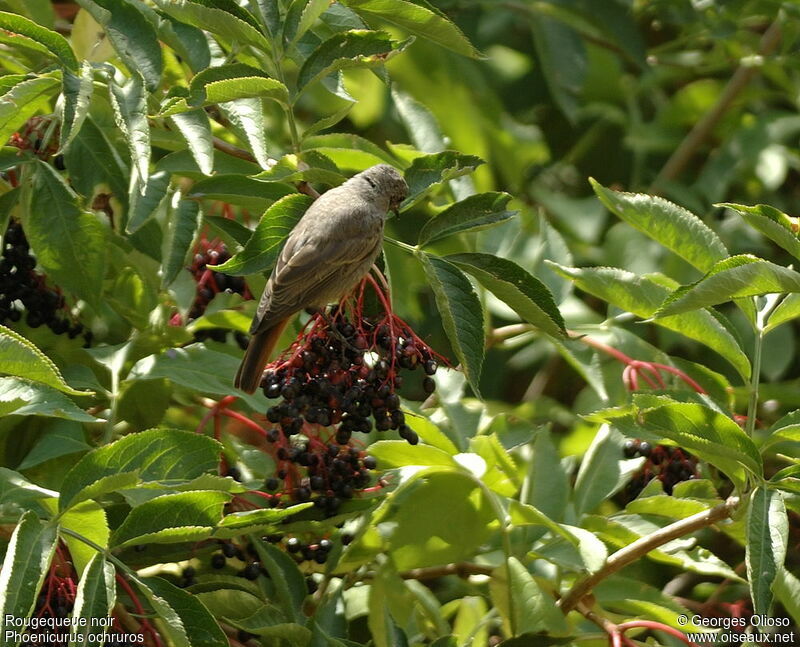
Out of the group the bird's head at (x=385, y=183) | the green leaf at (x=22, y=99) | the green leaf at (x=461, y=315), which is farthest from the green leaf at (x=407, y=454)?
the green leaf at (x=22, y=99)

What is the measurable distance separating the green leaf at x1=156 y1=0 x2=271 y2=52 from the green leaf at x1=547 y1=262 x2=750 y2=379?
776mm

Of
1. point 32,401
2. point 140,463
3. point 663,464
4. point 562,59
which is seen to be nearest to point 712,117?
point 562,59

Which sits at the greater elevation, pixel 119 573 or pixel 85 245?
pixel 85 245

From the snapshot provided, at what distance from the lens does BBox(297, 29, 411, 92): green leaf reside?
2.19 metres

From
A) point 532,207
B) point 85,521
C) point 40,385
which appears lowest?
point 532,207

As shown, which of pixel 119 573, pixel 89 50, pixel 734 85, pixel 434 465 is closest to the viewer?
pixel 119 573

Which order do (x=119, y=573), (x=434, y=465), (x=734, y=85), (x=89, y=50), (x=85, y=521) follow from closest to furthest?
(x=85, y=521) → (x=119, y=573) → (x=434, y=465) → (x=89, y=50) → (x=734, y=85)

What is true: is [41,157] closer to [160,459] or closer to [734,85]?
[160,459]

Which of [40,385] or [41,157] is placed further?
[41,157]

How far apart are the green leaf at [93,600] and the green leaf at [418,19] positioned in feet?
4.02

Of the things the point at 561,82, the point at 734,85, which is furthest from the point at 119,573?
the point at 734,85

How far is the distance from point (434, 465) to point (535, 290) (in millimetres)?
449

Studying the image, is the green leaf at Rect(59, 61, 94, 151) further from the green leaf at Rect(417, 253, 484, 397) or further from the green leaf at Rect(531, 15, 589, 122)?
the green leaf at Rect(531, 15, 589, 122)

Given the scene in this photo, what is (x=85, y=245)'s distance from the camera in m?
2.36
